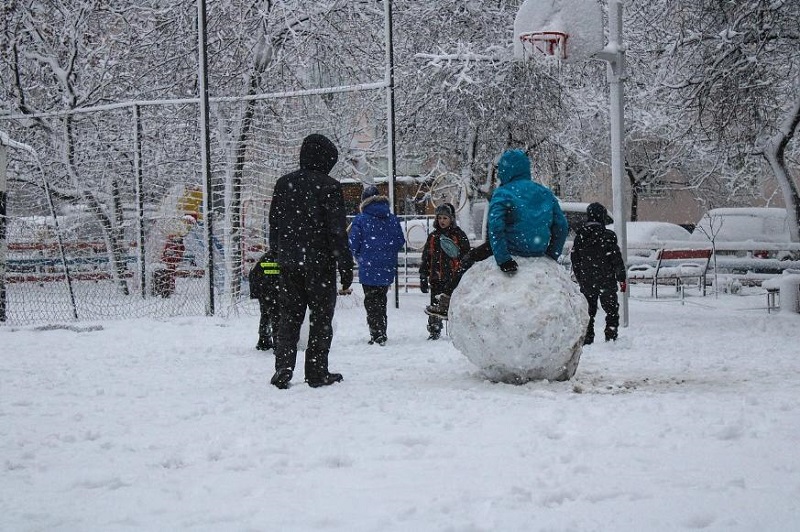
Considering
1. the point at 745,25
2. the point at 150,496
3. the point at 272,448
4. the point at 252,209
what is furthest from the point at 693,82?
the point at 150,496

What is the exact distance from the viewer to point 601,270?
10.5 metres

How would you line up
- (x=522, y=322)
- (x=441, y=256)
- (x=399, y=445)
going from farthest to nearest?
(x=441, y=256)
(x=522, y=322)
(x=399, y=445)

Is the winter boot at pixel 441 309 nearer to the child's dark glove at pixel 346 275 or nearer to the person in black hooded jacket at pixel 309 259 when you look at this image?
the child's dark glove at pixel 346 275

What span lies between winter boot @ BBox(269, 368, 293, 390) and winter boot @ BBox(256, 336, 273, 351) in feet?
8.43

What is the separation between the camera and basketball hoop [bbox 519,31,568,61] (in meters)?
12.6

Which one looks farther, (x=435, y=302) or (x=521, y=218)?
(x=435, y=302)

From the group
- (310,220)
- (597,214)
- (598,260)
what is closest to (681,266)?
(597,214)

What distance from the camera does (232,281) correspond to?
48.8 ft

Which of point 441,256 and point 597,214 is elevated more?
point 597,214

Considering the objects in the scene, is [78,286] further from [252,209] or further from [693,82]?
[693,82]

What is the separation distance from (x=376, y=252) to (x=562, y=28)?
4.22 m

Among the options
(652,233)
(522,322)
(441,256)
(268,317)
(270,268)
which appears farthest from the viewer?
(652,233)

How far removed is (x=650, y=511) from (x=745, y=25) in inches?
438

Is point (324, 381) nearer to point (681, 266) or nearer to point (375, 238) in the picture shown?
point (375, 238)
